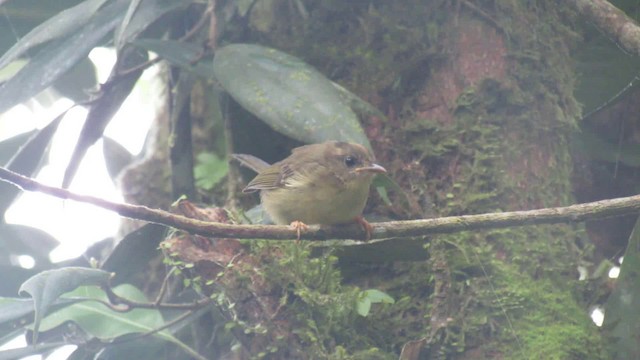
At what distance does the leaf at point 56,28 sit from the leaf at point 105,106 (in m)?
0.20

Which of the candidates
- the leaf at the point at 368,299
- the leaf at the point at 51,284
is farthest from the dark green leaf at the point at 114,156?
the leaf at the point at 368,299

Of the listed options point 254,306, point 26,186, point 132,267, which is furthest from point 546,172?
point 26,186

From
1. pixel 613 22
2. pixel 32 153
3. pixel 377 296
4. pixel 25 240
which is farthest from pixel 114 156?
pixel 613 22

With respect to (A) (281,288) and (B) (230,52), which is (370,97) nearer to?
(B) (230,52)

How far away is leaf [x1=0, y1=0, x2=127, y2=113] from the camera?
337 centimetres

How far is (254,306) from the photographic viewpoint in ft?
10.3

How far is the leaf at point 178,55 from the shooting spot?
3469 mm

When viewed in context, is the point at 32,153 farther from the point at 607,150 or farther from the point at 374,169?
the point at 607,150

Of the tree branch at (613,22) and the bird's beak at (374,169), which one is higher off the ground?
the tree branch at (613,22)

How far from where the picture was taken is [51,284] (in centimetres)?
288

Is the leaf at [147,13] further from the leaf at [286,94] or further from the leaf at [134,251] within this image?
the leaf at [134,251]

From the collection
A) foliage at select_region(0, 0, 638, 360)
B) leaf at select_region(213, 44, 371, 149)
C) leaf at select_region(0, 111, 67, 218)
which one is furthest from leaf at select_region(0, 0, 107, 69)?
leaf at select_region(213, 44, 371, 149)

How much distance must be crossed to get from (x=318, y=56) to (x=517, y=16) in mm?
848

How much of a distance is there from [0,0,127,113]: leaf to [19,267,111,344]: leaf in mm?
762
